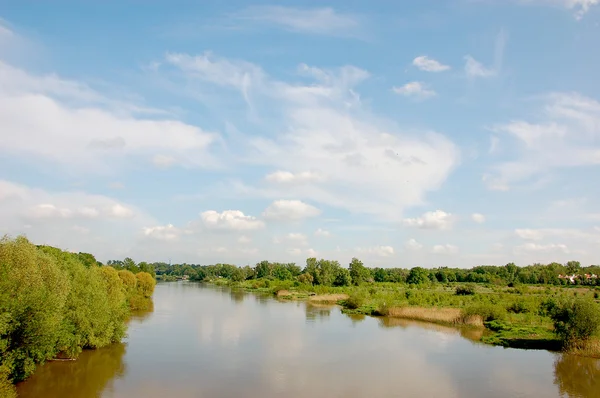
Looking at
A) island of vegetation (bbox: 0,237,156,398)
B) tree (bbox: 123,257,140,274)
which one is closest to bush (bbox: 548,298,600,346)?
island of vegetation (bbox: 0,237,156,398)

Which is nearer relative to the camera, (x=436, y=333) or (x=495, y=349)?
(x=495, y=349)

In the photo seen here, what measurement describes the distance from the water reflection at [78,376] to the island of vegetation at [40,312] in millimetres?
660

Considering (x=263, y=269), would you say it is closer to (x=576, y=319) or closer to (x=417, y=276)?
(x=417, y=276)

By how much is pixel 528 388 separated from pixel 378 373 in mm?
8686

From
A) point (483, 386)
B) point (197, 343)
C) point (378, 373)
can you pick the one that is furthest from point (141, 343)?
point (483, 386)

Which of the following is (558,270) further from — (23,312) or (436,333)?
(23,312)

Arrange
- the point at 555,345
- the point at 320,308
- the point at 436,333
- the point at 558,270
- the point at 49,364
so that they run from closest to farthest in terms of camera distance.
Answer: the point at 49,364 → the point at 555,345 → the point at 436,333 → the point at 320,308 → the point at 558,270

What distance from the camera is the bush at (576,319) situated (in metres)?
31.7

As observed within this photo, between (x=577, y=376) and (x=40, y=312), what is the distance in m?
32.0

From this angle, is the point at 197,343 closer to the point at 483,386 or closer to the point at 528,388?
the point at 483,386

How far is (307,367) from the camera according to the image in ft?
94.8

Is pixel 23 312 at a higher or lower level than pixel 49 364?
higher

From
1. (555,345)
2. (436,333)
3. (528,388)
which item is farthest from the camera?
(436,333)

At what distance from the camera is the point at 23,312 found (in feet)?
71.4
